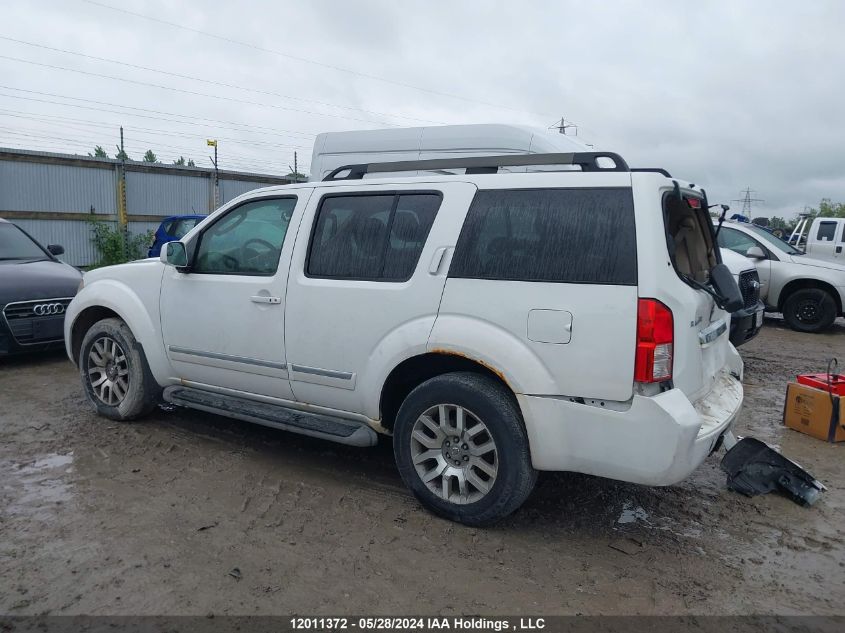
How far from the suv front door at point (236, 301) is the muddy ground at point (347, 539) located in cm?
61

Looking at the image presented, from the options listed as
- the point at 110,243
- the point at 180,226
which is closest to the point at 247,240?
the point at 180,226

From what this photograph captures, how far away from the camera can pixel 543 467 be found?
3311 millimetres

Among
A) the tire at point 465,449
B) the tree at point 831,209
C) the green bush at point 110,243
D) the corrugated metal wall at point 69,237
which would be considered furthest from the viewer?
the tree at point 831,209

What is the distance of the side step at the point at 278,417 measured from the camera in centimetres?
391

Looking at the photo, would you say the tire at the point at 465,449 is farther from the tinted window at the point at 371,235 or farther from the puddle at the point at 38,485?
the puddle at the point at 38,485

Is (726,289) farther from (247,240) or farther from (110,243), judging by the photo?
(110,243)

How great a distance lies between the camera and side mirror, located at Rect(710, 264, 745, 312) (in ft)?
12.0

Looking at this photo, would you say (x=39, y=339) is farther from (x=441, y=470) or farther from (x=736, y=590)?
(x=736, y=590)

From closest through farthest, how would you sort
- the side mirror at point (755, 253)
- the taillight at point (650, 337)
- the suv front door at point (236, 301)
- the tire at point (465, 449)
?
the taillight at point (650, 337) → the tire at point (465, 449) → the suv front door at point (236, 301) → the side mirror at point (755, 253)

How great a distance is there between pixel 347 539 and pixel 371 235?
67.7 inches

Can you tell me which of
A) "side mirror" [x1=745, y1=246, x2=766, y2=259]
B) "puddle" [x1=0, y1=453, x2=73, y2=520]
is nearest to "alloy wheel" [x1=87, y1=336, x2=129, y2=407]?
"puddle" [x1=0, y1=453, x2=73, y2=520]

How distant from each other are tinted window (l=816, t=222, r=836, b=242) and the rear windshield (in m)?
9.78

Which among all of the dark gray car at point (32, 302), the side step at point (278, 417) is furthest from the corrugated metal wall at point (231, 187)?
the side step at point (278, 417)

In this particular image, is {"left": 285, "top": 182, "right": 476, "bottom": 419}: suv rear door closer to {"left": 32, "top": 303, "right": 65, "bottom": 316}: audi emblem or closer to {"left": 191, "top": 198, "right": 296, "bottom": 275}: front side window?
{"left": 191, "top": 198, "right": 296, "bottom": 275}: front side window
